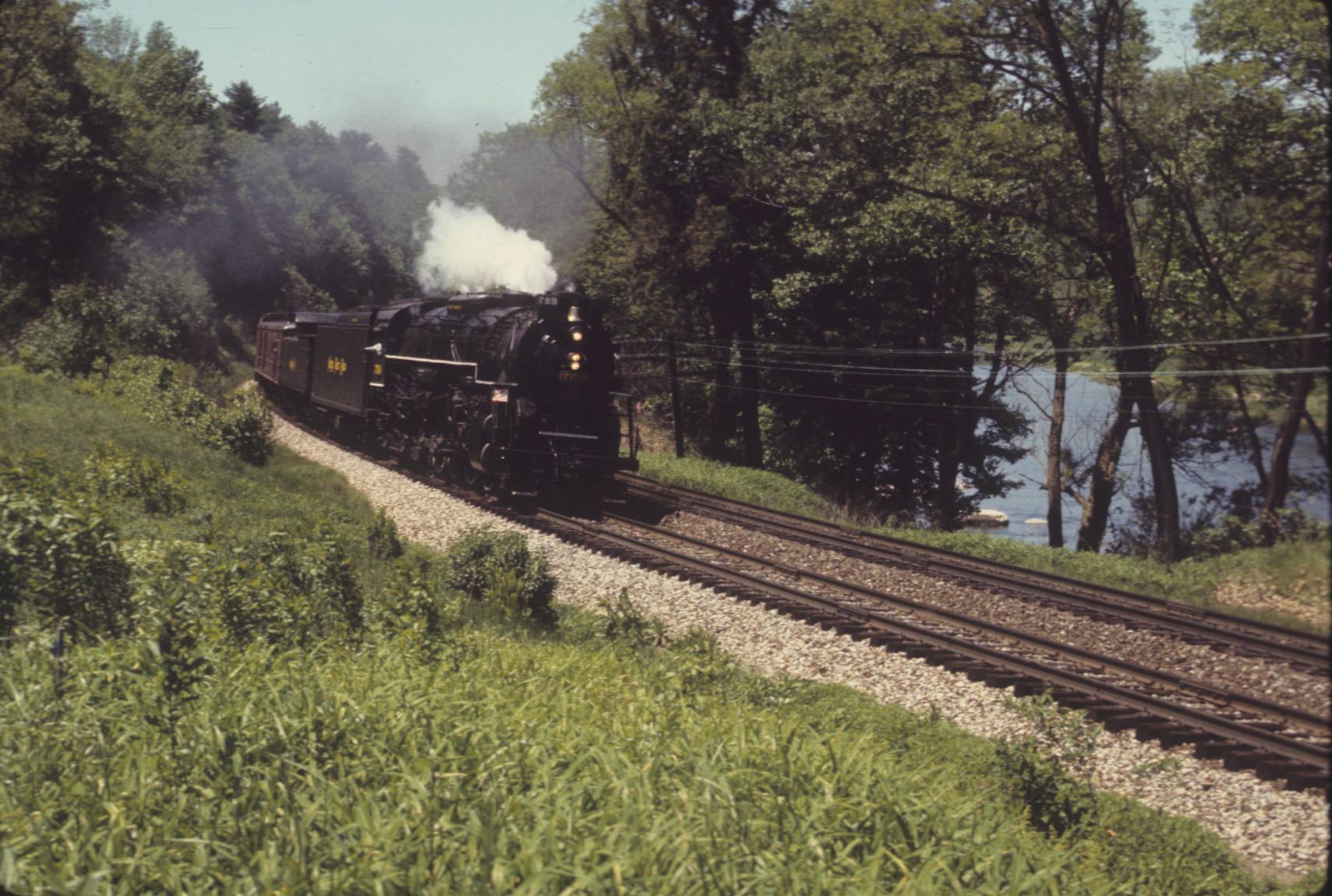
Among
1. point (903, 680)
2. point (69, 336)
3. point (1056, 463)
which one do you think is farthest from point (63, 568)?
point (69, 336)

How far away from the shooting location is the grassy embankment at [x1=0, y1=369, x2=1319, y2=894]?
435 centimetres

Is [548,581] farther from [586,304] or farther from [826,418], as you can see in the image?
[826,418]

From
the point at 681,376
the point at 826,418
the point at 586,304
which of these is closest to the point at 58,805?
the point at 586,304

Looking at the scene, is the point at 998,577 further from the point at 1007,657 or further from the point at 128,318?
the point at 128,318

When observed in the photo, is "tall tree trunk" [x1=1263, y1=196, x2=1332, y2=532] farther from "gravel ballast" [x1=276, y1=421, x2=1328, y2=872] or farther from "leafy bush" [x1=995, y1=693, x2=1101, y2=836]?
"leafy bush" [x1=995, y1=693, x2=1101, y2=836]

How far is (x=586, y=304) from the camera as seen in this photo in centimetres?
1917

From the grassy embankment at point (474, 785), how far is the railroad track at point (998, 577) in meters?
2.27

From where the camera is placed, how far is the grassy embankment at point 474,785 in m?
4.35

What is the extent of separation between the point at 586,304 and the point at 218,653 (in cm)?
1267

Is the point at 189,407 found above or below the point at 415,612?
above

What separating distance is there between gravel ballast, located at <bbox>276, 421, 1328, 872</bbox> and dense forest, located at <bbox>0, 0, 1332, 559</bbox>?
283 centimetres

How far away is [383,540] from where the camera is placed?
14.3 m

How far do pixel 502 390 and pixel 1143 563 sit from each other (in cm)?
1086

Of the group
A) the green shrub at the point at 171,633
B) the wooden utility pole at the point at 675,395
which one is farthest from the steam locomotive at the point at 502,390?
the green shrub at the point at 171,633
